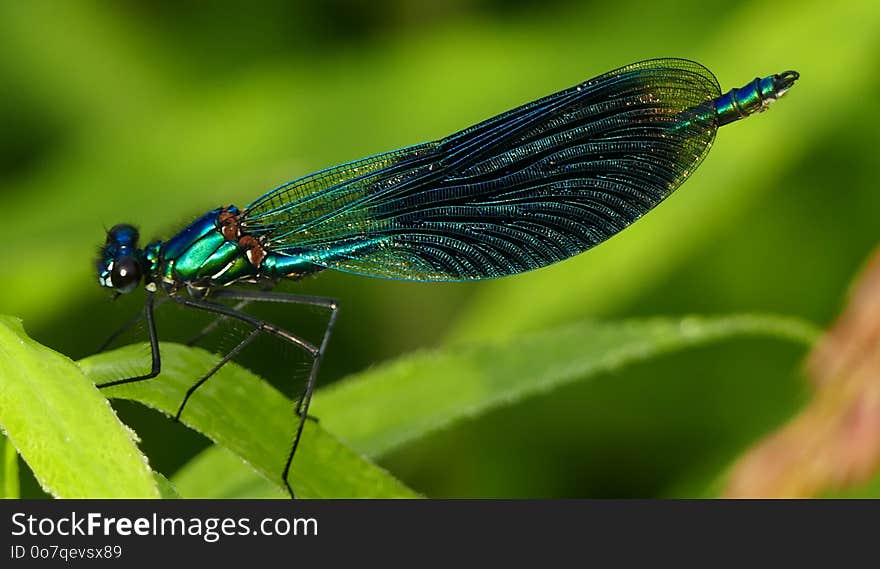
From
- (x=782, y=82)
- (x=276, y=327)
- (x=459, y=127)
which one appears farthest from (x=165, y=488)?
(x=459, y=127)

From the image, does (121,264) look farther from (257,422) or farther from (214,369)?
(257,422)

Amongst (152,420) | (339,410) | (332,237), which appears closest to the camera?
(339,410)

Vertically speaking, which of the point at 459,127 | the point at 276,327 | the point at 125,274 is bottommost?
the point at 276,327

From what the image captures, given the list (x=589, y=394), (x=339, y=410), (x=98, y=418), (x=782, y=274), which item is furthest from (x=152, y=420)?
(x=782, y=274)

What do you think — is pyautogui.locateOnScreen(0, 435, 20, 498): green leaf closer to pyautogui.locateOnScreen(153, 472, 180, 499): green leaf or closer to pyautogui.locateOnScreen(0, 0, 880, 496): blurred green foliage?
pyautogui.locateOnScreen(153, 472, 180, 499): green leaf

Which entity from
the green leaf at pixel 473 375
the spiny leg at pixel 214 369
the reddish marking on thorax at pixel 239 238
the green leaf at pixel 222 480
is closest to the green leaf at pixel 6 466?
the spiny leg at pixel 214 369

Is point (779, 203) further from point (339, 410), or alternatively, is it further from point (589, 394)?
point (339, 410)

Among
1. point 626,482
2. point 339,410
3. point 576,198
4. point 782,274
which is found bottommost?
point 339,410
